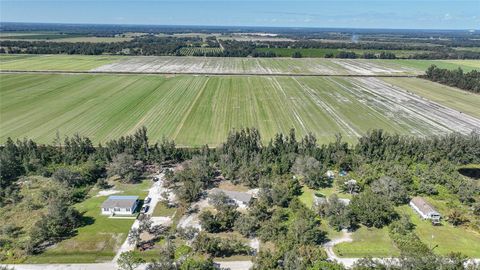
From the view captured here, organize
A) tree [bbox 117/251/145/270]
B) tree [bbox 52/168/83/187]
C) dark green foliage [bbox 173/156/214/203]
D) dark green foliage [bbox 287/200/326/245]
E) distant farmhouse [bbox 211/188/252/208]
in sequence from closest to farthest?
tree [bbox 117/251/145/270] → dark green foliage [bbox 287/200/326/245] → distant farmhouse [bbox 211/188/252/208] → dark green foliage [bbox 173/156/214/203] → tree [bbox 52/168/83/187]

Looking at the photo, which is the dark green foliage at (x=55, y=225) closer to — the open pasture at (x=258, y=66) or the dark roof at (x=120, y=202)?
the dark roof at (x=120, y=202)

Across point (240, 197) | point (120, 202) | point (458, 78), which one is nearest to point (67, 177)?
point (120, 202)

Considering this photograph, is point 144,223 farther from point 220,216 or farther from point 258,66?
point 258,66

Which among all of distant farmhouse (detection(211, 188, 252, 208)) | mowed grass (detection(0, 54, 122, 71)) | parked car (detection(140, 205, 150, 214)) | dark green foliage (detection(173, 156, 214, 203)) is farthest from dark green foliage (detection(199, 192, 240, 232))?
mowed grass (detection(0, 54, 122, 71))

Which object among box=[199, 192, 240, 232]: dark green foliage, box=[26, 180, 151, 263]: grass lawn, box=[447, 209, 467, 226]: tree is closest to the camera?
box=[26, 180, 151, 263]: grass lawn

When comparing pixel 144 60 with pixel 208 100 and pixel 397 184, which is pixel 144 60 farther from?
pixel 397 184

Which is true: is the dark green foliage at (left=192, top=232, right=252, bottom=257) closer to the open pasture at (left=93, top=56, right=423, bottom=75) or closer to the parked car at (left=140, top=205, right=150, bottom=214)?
the parked car at (left=140, top=205, right=150, bottom=214)
